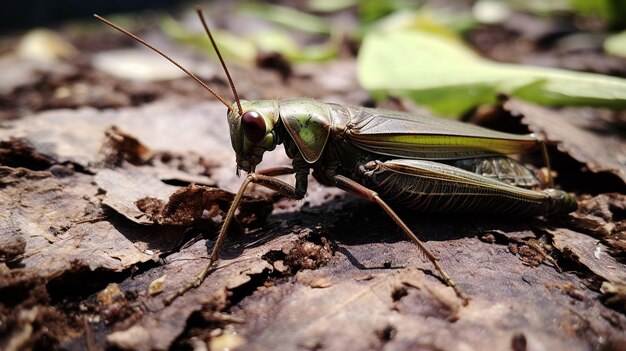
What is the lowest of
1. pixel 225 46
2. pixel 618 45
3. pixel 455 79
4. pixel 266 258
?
pixel 266 258

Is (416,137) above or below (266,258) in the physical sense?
above

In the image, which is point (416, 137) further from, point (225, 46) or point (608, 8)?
point (608, 8)

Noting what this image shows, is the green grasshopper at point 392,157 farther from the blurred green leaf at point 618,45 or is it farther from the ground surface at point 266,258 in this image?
the blurred green leaf at point 618,45

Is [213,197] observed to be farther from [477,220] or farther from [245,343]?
[477,220]

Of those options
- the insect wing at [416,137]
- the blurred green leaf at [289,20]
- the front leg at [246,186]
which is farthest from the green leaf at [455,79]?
the blurred green leaf at [289,20]

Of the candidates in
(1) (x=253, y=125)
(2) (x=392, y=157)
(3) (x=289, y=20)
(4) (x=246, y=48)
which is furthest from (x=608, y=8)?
(1) (x=253, y=125)
